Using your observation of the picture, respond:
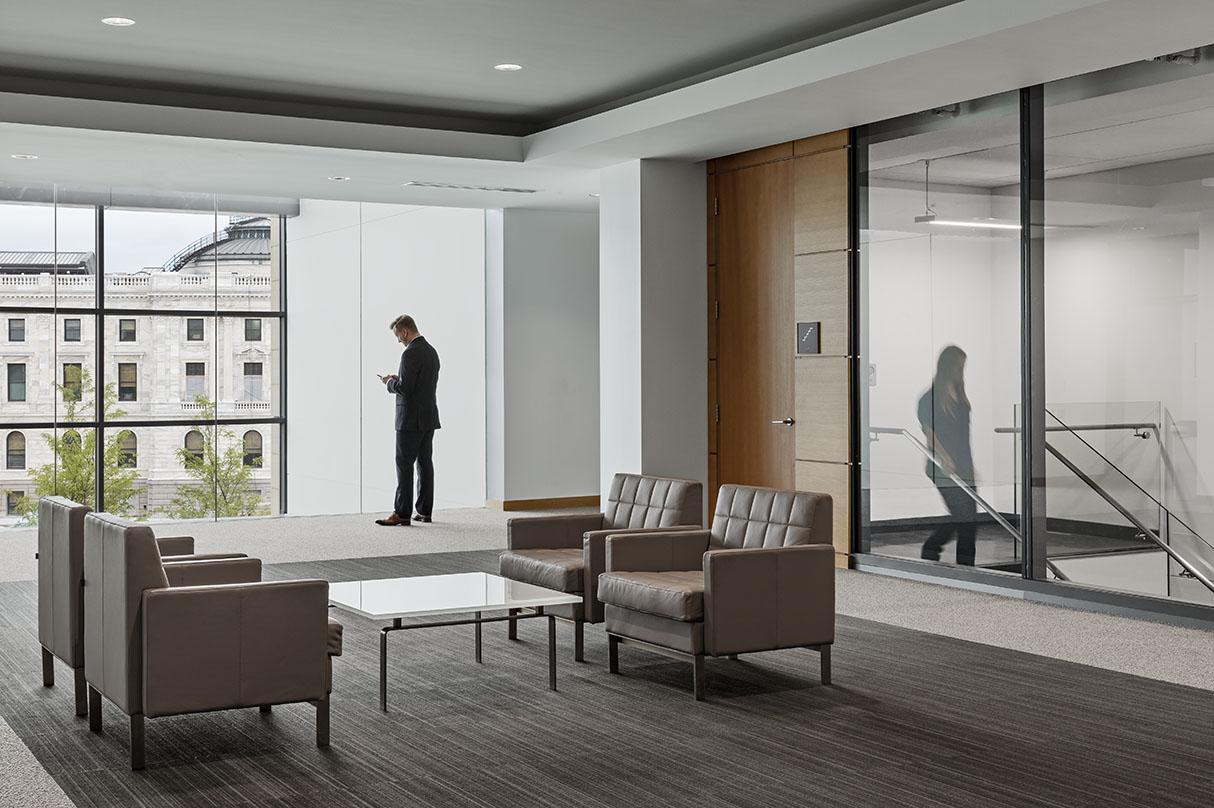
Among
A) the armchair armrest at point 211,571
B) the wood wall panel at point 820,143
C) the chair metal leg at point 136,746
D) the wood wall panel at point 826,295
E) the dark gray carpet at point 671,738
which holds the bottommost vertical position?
the dark gray carpet at point 671,738

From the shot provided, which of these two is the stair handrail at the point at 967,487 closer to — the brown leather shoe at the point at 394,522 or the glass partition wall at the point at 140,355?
the brown leather shoe at the point at 394,522

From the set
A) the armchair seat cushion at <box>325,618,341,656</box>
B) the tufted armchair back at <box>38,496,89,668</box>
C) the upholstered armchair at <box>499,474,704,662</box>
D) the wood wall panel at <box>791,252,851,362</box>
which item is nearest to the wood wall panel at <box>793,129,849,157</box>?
the wood wall panel at <box>791,252,851,362</box>

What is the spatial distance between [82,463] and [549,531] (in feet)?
22.3

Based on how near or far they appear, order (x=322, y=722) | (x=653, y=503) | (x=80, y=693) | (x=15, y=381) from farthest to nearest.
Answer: (x=15, y=381) → (x=653, y=503) → (x=80, y=693) → (x=322, y=722)

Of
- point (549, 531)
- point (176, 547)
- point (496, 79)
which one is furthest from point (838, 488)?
point (176, 547)

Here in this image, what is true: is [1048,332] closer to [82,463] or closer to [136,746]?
[136,746]

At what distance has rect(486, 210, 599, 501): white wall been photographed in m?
13.4

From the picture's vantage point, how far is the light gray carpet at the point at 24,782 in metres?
4.14

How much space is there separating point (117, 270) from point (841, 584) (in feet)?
24.3

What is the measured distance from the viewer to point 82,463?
12227mm

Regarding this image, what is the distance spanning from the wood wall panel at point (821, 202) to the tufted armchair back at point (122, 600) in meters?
5.67

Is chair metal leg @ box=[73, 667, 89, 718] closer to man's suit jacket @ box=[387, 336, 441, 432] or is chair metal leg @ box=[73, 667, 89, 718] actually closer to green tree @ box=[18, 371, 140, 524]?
man's suit jacket @ box=[387, 336, 441, 432]

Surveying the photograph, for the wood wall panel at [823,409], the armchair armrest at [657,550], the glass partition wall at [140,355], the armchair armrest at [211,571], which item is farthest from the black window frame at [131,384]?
the armchair armrest at [657,550]

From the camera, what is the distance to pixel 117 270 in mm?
12258
